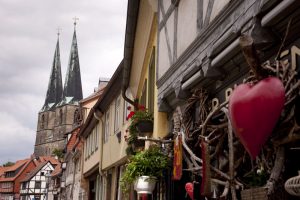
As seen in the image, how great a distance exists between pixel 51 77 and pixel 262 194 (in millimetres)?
110903

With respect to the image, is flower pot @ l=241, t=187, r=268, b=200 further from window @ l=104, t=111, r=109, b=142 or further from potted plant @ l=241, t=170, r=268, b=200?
window @ l=104, t=111, r=109, b=142

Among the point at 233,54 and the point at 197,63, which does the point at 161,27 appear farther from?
the point at 233,54

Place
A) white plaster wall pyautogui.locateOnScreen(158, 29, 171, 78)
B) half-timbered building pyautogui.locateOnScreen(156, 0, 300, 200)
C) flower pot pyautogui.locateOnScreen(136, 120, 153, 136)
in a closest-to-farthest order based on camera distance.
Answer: half-timbered building pyautogui.locateOnScreen(156, 0, 300, 200)
white plaster wall pyautogui.locateOnScreen(158, 29, 171, 78)
flower pot pyautogui.locateOnScreen(136, 120, 153, 136)

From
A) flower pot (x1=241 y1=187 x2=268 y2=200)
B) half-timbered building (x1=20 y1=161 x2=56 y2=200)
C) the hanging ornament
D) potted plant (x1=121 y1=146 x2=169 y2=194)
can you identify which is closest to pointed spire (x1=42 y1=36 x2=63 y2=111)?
half-timbered building (x1=20 y1=161 x2=56 y2=200)

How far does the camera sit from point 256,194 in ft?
12.0

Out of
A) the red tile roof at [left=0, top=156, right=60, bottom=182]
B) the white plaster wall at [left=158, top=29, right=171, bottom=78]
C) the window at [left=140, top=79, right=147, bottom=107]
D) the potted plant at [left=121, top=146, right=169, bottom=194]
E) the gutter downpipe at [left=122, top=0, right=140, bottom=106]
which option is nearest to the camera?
the potted plant at [left=121, top=146, right=169, bottom=194]

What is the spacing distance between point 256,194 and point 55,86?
110 metres

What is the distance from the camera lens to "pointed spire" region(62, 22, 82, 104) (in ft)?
338

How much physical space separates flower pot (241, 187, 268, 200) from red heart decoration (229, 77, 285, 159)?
0.77m

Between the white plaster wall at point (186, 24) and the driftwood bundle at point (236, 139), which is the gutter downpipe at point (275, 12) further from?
the white plaster wall at point (186, 24)

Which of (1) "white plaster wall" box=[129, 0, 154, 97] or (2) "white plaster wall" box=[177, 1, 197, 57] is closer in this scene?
(2) "white plaster wall" box=[177, 1, 197, 57]

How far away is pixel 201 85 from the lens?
6.10 metres

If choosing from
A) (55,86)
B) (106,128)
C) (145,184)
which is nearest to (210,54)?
(145,184)

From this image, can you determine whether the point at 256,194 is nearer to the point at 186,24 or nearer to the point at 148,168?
the point at 186,24
